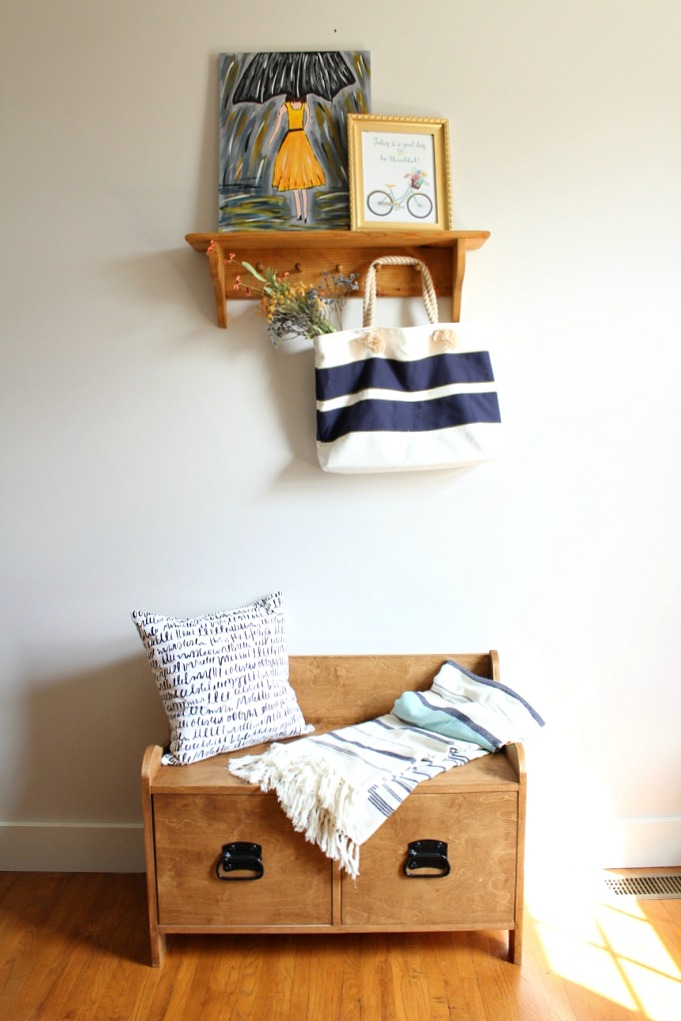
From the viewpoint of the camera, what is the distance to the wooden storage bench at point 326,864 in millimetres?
1720

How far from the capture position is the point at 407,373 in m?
1.96

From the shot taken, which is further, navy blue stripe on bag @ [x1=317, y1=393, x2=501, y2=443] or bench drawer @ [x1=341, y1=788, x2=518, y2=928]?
navy blue stripe on bag @ [x1=317, y1=393, x2=501, y2=443]

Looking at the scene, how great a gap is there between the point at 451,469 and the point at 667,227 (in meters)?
0.84

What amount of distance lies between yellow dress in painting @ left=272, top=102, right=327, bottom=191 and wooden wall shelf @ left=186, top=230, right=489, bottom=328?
0.14 meters

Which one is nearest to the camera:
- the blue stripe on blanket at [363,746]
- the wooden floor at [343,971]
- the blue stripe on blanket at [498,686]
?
the wooden floor at [343,971]

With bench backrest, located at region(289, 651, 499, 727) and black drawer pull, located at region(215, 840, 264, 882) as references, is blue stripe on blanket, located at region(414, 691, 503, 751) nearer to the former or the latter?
bench backrest, located at region(289, 651, 499, 727)

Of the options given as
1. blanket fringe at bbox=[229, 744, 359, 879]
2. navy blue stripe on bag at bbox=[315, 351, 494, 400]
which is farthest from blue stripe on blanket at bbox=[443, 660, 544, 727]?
navy blue stripe on bag at bbox=[315, 351, 494, 400]

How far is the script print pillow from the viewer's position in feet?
5.96

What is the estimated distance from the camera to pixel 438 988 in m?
1.69

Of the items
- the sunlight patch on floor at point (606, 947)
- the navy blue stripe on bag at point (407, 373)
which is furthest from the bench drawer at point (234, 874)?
the navy blue stripe on bag at point (407, 373)

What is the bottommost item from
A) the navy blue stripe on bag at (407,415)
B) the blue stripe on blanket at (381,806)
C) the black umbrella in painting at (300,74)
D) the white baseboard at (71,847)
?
the white baseboard at (71,847)

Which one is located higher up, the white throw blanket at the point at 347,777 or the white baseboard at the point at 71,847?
the white throw blanket at the point at 347,777

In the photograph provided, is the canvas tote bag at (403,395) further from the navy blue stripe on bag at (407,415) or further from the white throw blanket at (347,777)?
the white throw blanket at (347,777)

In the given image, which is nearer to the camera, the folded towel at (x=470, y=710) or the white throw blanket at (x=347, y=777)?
the white throw blanket at (x=347, y=777)
